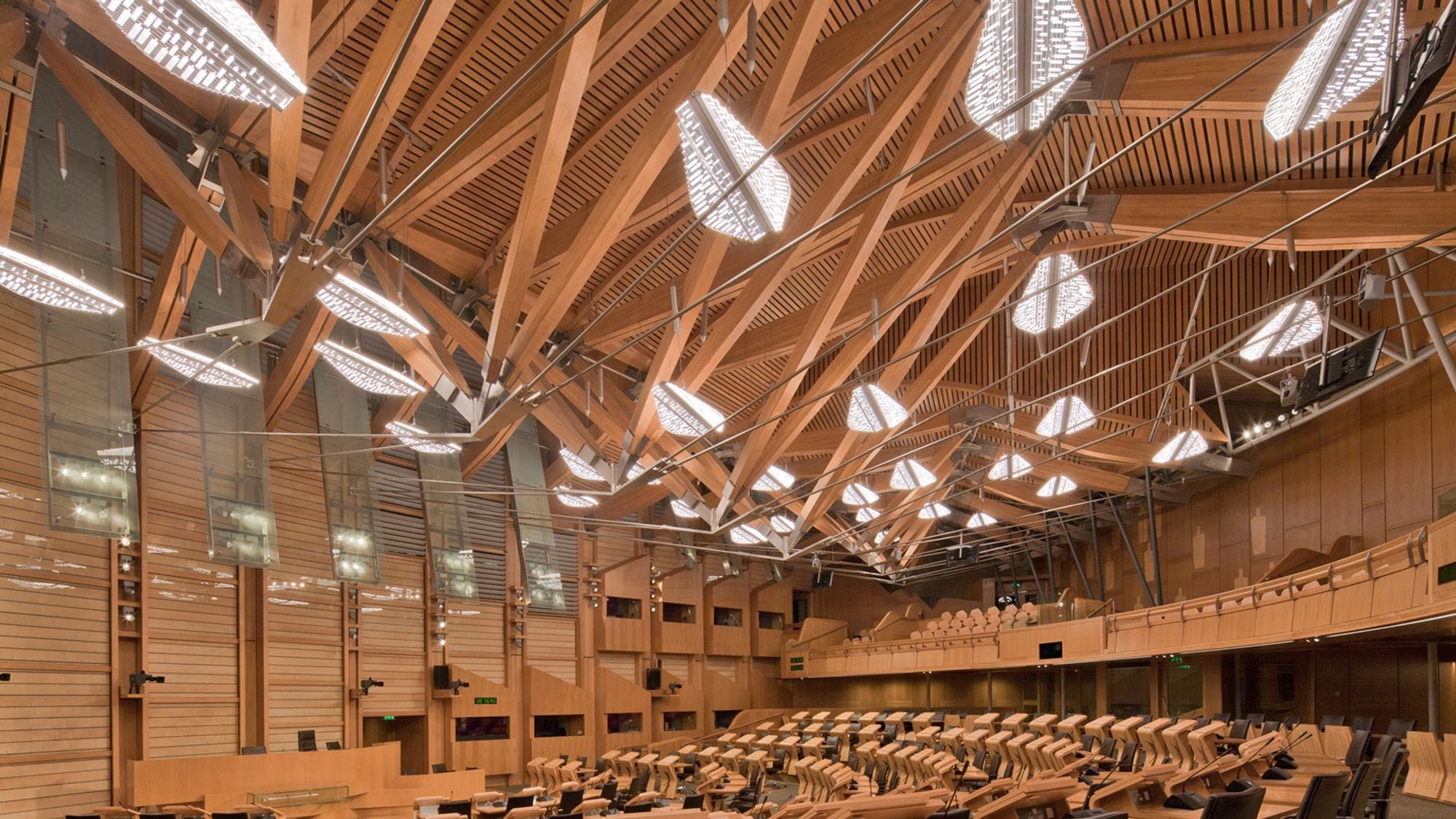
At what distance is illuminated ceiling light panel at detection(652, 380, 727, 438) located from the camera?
12.4m

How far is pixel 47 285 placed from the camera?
32.9 ft

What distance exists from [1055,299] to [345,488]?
12.0 m

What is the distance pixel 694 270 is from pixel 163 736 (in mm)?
10316

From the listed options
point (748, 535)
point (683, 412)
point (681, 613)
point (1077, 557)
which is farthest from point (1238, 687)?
point (681, 613)

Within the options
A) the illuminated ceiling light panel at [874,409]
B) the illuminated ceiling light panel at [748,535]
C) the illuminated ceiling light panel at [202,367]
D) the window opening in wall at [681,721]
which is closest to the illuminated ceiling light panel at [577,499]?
the illuminated ceiling light panel at [748,535]

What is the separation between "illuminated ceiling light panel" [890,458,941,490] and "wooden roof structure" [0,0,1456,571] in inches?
59.4

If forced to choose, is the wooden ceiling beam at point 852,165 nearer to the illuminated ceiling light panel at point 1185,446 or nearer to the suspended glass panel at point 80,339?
the suspended glass panel at point 80,339

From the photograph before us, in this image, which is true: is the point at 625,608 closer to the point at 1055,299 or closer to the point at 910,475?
the point at 910,475

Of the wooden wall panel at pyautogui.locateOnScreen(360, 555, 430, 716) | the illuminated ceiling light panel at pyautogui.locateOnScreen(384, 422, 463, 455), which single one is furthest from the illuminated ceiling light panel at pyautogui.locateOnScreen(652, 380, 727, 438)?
the wooden wall panel at pyautogui.locateOnScreen(360, 555, 430, 716)

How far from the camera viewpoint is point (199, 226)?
1073cm

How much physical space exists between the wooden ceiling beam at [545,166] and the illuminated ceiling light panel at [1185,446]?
11.5 metres

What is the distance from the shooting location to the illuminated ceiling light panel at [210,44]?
5.34 metres

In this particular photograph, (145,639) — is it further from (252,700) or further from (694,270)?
(694,270)

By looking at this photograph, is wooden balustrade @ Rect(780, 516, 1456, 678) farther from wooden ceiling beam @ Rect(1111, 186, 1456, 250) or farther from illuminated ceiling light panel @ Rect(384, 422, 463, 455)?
illuminated ceiling light panel @ Rect(384, 422, 463, 455)
